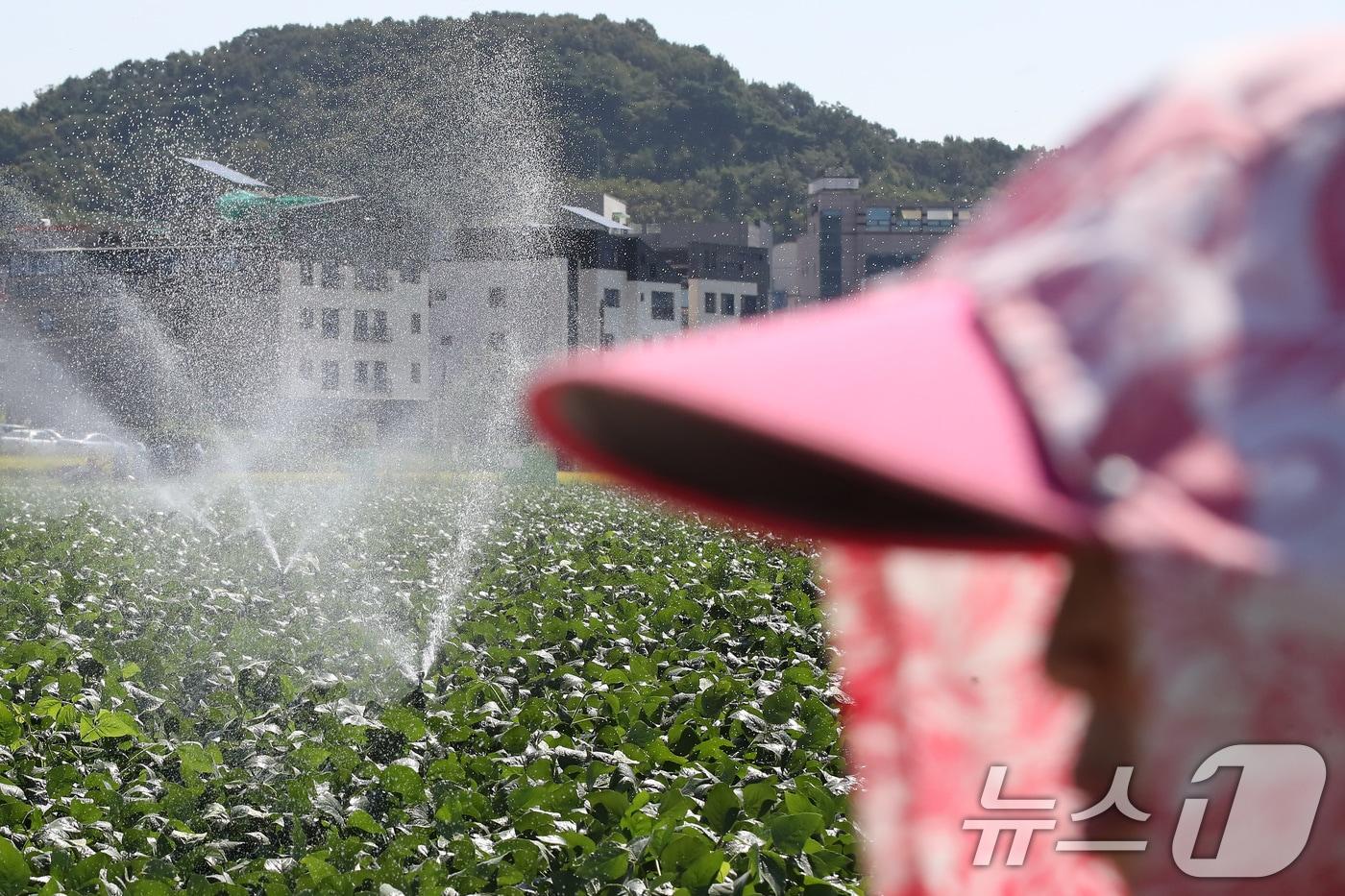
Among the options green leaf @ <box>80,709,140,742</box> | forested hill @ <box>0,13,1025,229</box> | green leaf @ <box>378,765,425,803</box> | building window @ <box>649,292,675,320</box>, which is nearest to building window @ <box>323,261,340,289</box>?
forested hill @ <box>0,13,1025,229</box>

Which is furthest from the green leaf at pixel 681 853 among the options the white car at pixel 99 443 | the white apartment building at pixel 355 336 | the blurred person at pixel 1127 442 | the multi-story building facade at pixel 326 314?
the white apartment building at pixel 355 336

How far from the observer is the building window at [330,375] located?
69062 millimetres

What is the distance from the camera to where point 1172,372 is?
0.54 metres

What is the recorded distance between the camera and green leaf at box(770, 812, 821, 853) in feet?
17.1

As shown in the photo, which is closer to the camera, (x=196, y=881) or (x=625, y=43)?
(x=196, y=881)

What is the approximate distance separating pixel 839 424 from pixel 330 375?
7033 cm

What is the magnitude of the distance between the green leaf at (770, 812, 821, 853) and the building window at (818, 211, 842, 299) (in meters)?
87.4

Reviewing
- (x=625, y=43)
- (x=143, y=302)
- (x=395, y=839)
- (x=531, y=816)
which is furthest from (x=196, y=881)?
(x=625, y=43)


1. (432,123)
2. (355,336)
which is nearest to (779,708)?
(355,336)

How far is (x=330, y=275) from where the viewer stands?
6962 centimetres

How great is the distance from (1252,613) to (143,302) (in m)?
69.4

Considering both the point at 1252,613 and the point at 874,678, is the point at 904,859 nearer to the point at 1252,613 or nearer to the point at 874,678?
the point at 874,678

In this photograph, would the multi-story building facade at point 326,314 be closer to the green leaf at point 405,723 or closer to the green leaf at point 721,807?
the green leaf at point 405,723

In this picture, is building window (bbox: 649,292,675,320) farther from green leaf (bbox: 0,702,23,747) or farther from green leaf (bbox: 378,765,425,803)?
green leaf (bbox: 378,765,425,803)
